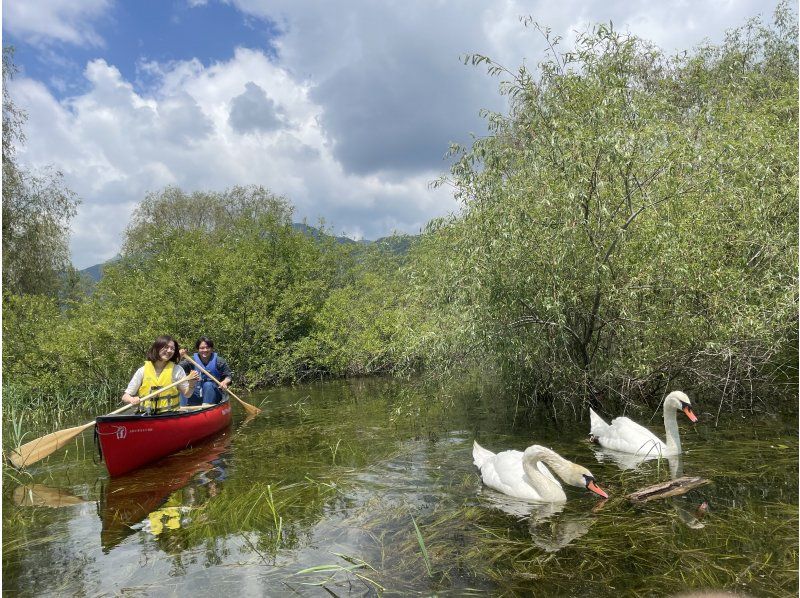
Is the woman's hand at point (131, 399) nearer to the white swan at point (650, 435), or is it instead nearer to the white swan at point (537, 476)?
the white swan at point (537, 476)

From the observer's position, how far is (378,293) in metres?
20.8

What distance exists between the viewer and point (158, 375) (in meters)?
8.35

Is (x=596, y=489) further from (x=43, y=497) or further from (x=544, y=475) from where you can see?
(x=43, y=497)

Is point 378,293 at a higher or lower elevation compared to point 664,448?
higher

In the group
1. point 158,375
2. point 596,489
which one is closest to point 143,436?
point 158,375

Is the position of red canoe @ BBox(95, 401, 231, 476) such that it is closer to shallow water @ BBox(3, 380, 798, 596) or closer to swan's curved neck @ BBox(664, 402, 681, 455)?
shallow water @ BBox(3, 380, 798, 596)

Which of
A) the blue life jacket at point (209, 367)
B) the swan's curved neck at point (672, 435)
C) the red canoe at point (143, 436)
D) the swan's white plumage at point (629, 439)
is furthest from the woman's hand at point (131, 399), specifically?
the swan's curved neck at point (672, 435)

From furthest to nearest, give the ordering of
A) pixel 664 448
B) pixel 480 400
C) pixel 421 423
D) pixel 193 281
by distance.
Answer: pixel 193 281
pixel 480 400
pixel 421 423
pixel 664 448

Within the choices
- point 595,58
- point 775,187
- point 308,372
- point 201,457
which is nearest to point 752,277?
point 775,187

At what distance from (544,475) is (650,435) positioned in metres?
1.98

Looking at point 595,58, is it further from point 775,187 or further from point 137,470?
point 137,470

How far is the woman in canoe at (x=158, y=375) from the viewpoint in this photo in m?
8.19

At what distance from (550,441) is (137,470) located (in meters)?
5.53

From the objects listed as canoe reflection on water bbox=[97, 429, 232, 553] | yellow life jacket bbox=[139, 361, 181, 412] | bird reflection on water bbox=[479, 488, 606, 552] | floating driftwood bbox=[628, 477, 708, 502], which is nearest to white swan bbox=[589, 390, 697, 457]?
floating driftwood bbox=[628, 477, 708, 502]
